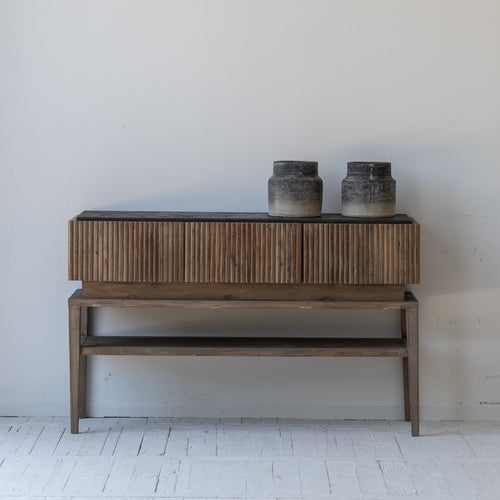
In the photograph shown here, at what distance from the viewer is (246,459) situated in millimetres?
3199

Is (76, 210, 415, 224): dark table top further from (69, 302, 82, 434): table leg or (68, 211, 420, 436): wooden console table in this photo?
(69, 302, 82, 434): table leg

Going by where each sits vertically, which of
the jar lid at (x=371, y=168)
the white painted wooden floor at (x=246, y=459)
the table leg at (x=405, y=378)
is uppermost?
the jar lid at (x=371, y=168)

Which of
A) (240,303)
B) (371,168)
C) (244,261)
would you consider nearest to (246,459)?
(240,303)

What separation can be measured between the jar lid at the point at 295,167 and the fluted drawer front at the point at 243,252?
214mm

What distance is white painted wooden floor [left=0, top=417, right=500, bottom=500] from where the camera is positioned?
2.95 m

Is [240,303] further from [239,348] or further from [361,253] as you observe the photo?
[361,253]

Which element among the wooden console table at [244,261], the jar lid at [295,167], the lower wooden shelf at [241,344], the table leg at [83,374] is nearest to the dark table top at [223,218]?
the wooden console table at [244,261]

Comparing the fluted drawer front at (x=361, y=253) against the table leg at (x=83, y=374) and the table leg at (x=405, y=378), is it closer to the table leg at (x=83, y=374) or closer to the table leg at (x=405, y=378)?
the table leg at (x=405, y=378)

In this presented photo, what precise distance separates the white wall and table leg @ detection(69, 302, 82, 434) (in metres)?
0.23

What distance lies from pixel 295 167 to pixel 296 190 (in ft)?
0.29

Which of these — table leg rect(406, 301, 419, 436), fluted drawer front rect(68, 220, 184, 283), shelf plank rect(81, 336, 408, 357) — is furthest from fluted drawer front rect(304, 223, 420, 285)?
fluted drawer front rect(68, 220, 184, 283)

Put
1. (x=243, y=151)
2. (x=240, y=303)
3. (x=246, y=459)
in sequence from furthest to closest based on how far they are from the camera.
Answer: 1. (x=243, y=151)
2. (x=240, y=303)
3. (x=246, y=459)

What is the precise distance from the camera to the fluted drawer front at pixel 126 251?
3.25 meters

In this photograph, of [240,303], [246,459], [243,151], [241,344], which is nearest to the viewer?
[246,459]
